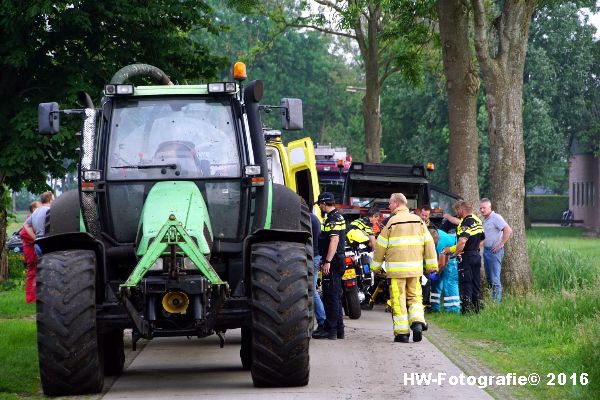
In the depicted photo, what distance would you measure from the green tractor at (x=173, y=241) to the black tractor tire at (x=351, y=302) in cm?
568

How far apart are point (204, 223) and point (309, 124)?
267 feet

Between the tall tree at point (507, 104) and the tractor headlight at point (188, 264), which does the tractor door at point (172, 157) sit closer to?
the tractor headlight at point (188, 264)

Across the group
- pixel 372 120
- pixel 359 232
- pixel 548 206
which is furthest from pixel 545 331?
pixel 548 206

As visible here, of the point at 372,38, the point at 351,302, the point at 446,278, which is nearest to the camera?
the point at 351,302

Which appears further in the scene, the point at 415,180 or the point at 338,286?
the point at 415,180

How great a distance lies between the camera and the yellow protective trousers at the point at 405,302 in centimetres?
1662

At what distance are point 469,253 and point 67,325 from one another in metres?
10.3

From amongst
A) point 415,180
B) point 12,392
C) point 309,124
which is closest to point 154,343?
point 12,392

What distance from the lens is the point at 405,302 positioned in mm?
16672

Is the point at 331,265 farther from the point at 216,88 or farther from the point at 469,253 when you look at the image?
the point at 216,88

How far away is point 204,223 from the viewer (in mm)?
12602

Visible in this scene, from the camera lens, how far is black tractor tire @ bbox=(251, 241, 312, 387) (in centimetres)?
1196

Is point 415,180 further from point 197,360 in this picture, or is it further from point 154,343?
point 197,360

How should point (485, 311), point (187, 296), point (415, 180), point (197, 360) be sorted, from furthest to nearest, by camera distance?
point (415, 180) < point (485, 311) < point (197, 360) < point (187, 296)
